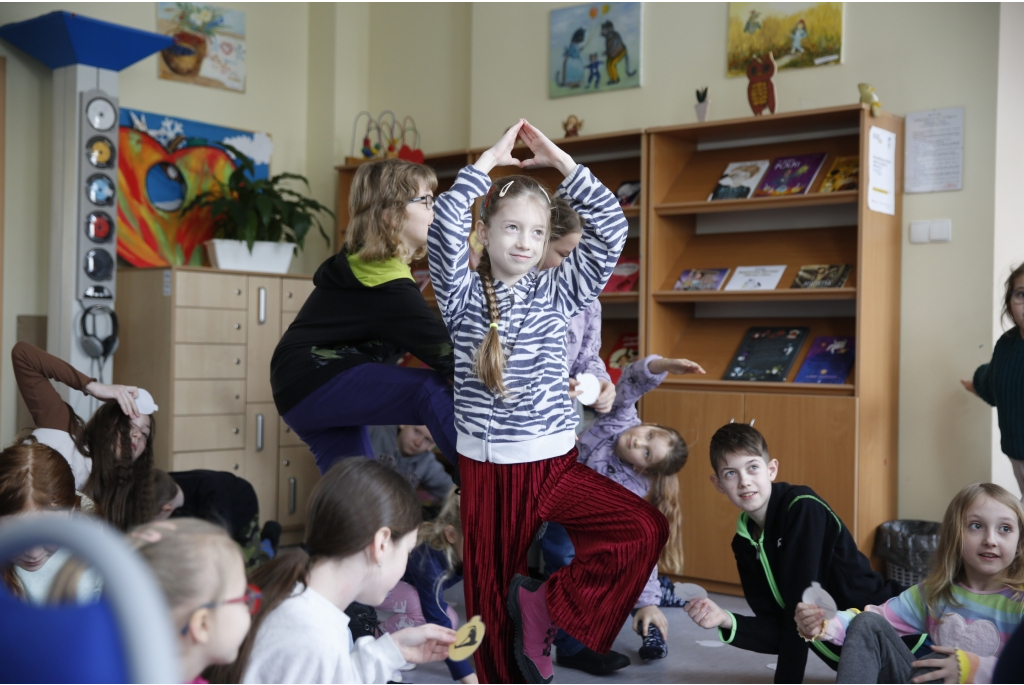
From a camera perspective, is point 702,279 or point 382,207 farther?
point 702,279

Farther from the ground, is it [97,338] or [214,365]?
[97,338]

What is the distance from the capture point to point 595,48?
456 cm

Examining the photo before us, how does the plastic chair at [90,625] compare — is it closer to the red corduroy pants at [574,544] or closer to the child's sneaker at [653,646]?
the red corduroy pants at [574,544]

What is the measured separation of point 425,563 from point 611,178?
241 centimetres

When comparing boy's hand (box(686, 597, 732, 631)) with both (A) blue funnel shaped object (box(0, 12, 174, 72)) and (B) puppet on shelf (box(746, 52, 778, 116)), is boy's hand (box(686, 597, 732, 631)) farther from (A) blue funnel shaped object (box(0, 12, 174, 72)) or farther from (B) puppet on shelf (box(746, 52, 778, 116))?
(A) blue funnel shaped object (box(0, 12, 174, 72))

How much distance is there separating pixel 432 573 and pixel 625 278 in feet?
6.64

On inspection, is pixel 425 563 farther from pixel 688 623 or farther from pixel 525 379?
pixel 688 623

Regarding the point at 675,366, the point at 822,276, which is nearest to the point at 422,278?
the point at 822,276

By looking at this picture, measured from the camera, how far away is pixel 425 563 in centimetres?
262

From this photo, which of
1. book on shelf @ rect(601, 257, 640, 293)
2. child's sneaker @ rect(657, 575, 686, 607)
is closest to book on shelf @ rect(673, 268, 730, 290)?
book on shelf @ rect(601, 257, 640, 293)

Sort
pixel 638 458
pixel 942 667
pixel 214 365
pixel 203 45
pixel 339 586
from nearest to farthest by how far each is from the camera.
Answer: pixel 339 586, pixel 942 667, pixel 638 458, pixel 214 365, pixel 203 45

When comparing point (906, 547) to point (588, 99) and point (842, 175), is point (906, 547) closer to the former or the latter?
point (842, 175)

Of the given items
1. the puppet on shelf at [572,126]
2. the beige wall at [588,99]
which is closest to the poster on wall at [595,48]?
the beige wall at [588,99]

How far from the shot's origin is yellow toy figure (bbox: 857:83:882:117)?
3.54 metres
